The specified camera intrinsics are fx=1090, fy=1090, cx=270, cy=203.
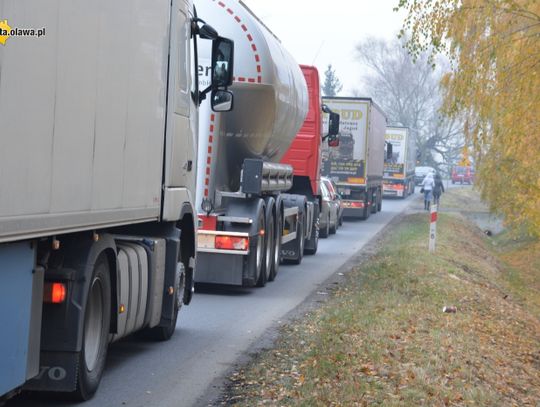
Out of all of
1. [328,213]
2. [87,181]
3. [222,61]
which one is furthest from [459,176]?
[87,181]

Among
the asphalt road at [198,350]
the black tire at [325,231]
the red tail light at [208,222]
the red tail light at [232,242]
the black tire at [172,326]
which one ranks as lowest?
the black tire at [325,231]

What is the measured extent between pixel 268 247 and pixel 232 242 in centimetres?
172

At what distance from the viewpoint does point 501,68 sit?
17.5 meters

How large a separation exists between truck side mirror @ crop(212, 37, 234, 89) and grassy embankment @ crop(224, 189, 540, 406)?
2.76 metres

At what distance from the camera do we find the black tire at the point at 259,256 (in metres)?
15.0

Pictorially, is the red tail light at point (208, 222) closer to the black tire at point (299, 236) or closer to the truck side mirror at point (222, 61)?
the truck side mirror at point (222, 61)

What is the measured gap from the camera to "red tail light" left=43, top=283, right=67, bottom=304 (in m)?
7.02

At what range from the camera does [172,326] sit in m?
10.8

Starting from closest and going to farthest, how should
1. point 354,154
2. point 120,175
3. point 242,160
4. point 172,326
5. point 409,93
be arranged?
point 120,175
point 172,326
point 242,160
point 354,154
point 409,93

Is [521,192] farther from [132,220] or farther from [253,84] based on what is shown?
[132,220]

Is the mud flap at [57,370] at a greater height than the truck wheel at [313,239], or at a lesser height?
greater

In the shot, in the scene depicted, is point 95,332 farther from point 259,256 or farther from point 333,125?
point 333,125

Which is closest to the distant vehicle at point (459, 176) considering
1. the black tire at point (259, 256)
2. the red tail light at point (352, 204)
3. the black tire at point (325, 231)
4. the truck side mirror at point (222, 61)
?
the red tail light at point (352, 204)

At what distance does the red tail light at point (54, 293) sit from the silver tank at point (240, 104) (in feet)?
24.0
